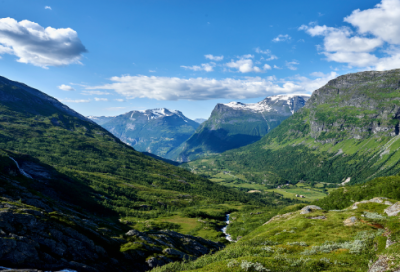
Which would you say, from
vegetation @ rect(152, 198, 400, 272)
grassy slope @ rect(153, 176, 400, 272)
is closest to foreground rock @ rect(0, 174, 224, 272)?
grassy slope @ rect(153, 176, 400, 272)

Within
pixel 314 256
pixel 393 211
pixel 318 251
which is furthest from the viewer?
pixel 393 211

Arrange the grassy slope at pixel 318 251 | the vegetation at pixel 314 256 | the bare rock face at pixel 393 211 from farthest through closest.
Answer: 1. the bare rock face at pixel 393 211
2. the grassy slope at pixel 318 251
3. the vegetation at pixel 314 256

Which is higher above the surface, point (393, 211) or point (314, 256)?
point (393, 211)

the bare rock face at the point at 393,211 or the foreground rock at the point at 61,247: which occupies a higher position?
the bare rock face at the point at 393,211

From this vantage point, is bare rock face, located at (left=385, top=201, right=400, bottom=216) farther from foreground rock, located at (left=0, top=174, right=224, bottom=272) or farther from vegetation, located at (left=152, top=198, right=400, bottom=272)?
foreground rock, located at (left=0, top=174, right=224, bottom=272)

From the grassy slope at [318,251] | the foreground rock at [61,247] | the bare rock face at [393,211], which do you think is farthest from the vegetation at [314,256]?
the foreground rock at [61,247]

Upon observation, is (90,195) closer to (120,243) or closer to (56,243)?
(120,243)

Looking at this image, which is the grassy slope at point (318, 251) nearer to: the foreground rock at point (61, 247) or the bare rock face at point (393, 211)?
the bare rock face at point (393, 211)

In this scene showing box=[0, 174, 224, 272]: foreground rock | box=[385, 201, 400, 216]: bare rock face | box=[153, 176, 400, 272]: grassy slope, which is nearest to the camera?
box=[153, 176, 400, 272]: grassy slope

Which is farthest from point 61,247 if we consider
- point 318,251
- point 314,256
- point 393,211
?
point 393,211

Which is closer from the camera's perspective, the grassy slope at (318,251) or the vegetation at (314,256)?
the vegetation at (314,256)

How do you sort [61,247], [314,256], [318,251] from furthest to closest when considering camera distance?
[61,247]
[318,251]
[314,256]

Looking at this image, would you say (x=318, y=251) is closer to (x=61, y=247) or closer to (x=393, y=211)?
(x=393, y=211)

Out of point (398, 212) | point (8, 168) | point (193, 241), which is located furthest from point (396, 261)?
point (8, 168)
